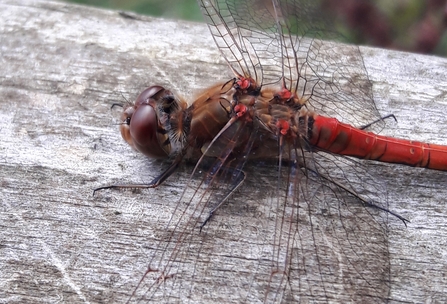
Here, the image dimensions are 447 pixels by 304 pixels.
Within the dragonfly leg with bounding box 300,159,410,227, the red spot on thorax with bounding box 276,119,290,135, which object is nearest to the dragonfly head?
the red spot on thorax with bounding box 276,119,290,135

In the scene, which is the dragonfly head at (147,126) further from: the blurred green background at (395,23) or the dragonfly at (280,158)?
the blurred green background at (395,23)

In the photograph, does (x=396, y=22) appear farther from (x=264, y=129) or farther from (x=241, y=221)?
(x=241, y=221)

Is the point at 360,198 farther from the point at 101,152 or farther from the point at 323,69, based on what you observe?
the point at 101,152

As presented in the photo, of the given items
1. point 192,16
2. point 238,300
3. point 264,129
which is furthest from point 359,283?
point 192,16

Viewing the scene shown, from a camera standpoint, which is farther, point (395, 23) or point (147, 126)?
point (395, 23)

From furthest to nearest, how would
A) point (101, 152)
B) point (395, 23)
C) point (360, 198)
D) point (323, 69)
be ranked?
point (395, 23) < point (323, 69) < point (101, 152) < point (360, 198)

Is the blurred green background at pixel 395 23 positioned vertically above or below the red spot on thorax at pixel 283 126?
above

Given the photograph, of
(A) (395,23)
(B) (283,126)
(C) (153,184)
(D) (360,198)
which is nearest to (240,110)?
(B) (283,126)

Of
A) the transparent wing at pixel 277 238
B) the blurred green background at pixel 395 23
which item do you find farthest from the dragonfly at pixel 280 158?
the blurred green background at pixel 395 23
